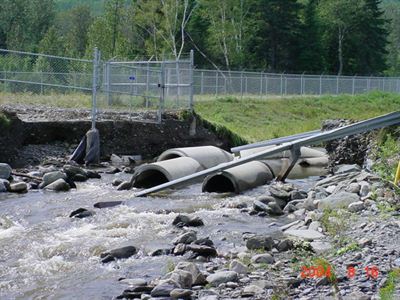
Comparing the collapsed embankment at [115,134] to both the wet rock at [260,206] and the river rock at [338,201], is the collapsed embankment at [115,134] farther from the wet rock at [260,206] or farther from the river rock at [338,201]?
the river rock at [338,201]

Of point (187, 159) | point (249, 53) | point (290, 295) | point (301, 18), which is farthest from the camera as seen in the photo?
point (301, 18)

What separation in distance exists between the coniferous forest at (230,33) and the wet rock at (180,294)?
38.0 metres

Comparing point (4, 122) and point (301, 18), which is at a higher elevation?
point (301, 18)

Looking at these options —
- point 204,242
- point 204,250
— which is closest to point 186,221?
point 204,242

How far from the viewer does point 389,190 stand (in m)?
10.9

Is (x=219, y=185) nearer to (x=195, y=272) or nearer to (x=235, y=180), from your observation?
(x=235, y=180)

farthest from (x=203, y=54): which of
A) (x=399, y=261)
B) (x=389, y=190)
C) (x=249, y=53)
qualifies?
(x=399, y=261)

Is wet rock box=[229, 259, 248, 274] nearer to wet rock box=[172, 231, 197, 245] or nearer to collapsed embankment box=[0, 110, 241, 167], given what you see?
wet rock box=[172, 231, 197, 245]

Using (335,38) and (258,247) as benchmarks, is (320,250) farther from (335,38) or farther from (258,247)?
(335,38)

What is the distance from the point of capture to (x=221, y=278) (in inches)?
289

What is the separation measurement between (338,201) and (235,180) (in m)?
3.64

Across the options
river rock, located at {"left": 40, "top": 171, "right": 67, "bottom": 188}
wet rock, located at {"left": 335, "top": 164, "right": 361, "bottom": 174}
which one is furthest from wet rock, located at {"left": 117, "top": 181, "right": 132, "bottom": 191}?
wet rock, located at {"left": 335, "top": 164, "right": 361, "bottom": 174}

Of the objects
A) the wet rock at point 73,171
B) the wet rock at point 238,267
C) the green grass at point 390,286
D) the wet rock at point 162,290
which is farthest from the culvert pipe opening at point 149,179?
the green grass at point 390,286

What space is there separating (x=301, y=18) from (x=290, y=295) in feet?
198
